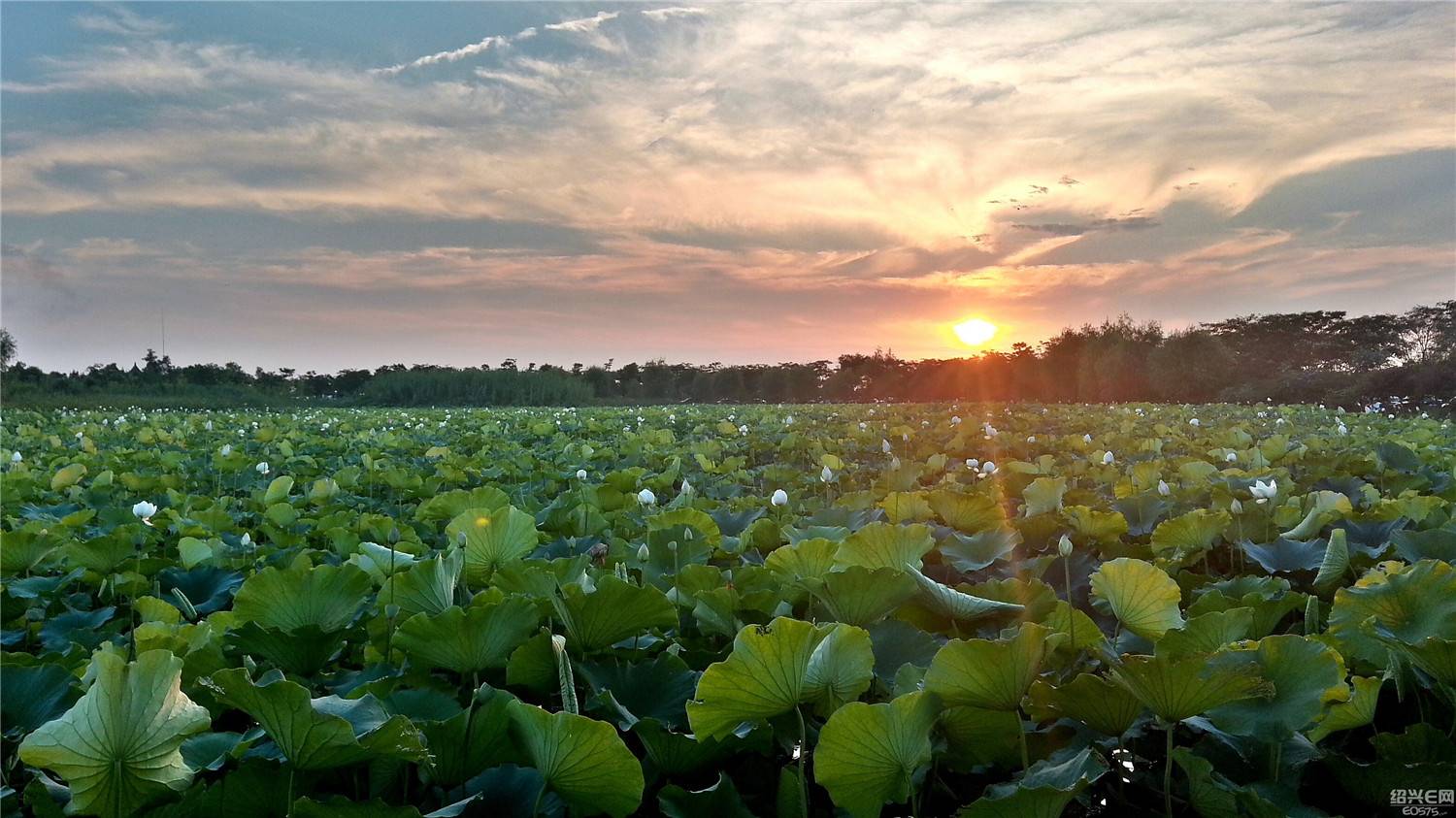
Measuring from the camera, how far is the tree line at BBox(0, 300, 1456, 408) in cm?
2334

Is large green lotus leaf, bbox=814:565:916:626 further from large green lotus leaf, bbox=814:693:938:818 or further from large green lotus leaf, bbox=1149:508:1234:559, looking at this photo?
large green lotus leaf, bbox=1149:508:1234:559

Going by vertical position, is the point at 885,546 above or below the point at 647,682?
above

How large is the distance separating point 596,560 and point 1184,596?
1153mm

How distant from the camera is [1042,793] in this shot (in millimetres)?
729

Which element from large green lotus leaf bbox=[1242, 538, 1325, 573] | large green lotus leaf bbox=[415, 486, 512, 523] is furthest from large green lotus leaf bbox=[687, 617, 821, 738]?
large green lotus leaf bbox=[1242, 538, 1325, 573]

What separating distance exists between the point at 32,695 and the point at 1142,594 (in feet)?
4.62

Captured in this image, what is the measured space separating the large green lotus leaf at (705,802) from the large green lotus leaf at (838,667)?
0.37 feet

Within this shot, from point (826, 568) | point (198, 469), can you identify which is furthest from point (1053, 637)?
point (198, 469)

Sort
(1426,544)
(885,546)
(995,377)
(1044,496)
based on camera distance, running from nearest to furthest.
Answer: (885,546), (1426,544), (1044,496), (995,377)

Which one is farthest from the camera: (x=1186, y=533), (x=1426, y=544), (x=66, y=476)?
(x=66, y=476)

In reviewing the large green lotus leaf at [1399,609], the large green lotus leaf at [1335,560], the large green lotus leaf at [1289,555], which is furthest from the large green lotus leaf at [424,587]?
the large green lotus leaf at [1289,555]

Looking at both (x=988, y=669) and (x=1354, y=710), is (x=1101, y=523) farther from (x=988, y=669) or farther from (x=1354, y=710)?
(x=988, y=669)

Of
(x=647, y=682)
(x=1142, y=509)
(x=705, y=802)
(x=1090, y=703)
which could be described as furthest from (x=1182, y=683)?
(x=1142, y=509)

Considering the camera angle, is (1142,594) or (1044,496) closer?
(1142,594)
